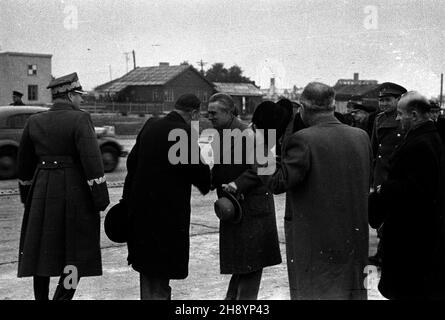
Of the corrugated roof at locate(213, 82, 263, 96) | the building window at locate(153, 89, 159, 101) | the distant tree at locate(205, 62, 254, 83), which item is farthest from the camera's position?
the distant tree at locate(205, 62, 254, 83)

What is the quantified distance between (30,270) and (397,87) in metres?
4.24

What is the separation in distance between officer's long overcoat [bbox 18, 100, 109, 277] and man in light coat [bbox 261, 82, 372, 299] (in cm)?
167

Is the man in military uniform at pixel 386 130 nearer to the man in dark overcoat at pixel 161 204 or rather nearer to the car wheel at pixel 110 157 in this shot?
the man in dark overcoat at pixel 161 204

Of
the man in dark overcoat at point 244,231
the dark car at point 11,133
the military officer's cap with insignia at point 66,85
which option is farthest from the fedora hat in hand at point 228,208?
the dark car at point 11,133

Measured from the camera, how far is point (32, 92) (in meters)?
48.5

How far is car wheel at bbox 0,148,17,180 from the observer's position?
49.0ft

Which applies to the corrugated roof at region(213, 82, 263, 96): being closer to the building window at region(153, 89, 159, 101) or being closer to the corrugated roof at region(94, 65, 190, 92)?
the corrugated roof at region(94, 65, 190, 92)

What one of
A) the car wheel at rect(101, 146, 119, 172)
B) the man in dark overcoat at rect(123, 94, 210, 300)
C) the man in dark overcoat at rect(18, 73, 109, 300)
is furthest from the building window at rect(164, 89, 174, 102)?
the man in dark overcoat at rect(123, 94, 210, 300)

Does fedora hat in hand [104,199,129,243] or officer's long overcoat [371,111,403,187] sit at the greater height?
officer's long overcoat [371,111,403,187]

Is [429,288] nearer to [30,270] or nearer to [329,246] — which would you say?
[329,246]

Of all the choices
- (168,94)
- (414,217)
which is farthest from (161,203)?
(168,94)

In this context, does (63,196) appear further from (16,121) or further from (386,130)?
(16,121)

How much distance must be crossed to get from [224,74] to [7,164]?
7762 centimetres
